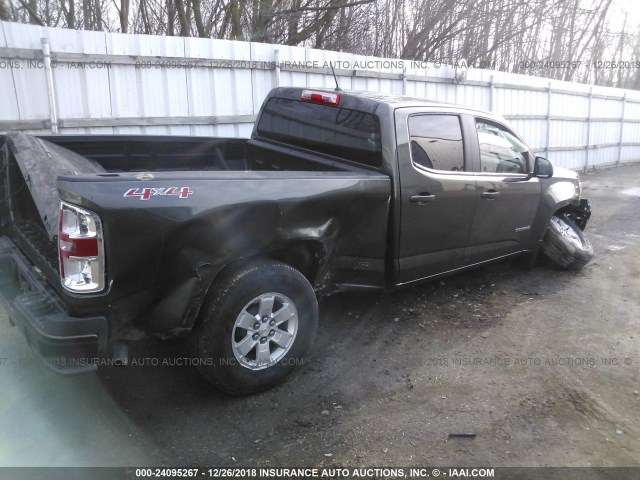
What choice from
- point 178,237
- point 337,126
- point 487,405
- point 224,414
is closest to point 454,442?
point 487,405

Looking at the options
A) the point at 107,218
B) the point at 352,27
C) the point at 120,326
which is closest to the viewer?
the point at 107,218

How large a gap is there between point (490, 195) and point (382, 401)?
222 centimetres

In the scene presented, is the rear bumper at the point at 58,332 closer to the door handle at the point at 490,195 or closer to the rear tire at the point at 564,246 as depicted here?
the door handle at the point at 490,195

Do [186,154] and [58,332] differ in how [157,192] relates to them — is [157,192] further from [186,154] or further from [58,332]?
[186,154]

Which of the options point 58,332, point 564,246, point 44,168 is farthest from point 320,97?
point 564,246

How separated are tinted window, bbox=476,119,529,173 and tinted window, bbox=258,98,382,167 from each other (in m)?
1.24

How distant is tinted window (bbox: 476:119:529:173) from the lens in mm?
4828

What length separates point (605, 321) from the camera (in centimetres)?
483

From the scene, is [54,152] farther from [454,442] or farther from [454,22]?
[454,22]

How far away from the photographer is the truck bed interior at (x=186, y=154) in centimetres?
446

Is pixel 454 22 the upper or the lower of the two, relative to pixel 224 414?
upper

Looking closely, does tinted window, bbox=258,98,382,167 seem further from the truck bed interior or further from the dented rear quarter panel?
the dented rear quarter panel

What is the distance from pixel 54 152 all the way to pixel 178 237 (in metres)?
1.56

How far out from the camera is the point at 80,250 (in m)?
2.64
